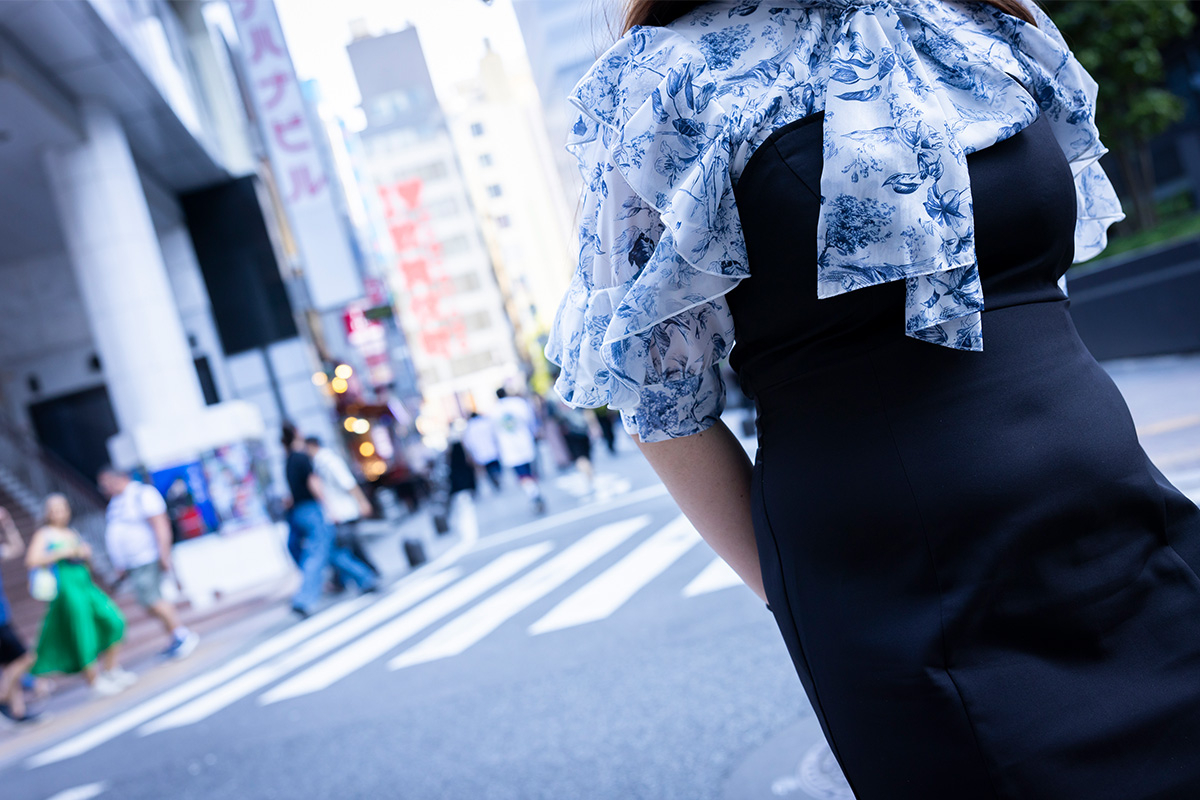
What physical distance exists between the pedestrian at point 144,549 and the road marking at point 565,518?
3.37 m

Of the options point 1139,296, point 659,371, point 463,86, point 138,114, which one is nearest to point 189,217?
point 138,114

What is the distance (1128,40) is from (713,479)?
58.8 feet

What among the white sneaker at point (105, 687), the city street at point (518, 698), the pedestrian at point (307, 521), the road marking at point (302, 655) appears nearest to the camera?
the city street at point (518, 698)

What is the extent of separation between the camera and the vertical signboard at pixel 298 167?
15.6 meters

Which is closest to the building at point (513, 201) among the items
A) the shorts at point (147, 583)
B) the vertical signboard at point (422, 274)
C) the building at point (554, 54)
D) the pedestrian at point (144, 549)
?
the building at point (554, 54)

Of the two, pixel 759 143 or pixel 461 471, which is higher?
pixel 759 143

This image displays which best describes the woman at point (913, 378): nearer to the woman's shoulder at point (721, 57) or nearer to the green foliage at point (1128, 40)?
the woman's shoulder at point (721, 57)

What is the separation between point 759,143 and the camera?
1.18 metres

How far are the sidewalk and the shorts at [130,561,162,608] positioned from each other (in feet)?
2.05

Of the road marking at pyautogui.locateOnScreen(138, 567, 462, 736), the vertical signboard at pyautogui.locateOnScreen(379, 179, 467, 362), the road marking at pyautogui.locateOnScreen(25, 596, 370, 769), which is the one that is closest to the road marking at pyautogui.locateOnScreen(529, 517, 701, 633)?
the road marking at pyautogui.locateOnScreen(138, 567, 462, 736)

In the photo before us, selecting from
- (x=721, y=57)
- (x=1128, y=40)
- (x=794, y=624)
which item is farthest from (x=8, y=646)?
(x=1128, y=40)

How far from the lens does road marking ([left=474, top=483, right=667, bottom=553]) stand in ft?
36.5

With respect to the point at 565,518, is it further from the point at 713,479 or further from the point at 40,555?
the point at 713,479

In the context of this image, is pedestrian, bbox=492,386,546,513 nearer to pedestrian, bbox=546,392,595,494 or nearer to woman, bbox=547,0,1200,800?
pedestrian, bbox=546,392,595,494
